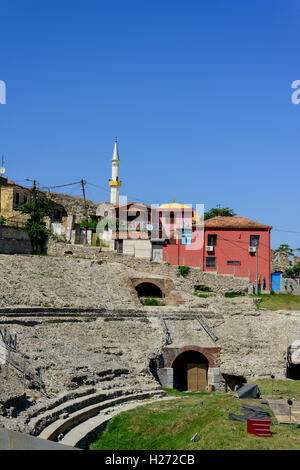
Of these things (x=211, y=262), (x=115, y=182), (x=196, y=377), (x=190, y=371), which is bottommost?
(x=196, y=377)

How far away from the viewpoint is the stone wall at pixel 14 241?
40.8m

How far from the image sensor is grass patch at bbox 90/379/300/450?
577 inches

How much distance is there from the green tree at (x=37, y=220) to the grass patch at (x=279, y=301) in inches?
770

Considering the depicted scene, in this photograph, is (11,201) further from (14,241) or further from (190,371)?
(190,371)

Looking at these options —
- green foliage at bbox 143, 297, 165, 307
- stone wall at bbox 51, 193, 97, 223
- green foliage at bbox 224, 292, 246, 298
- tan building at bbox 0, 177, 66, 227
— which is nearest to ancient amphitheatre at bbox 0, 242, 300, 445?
green foliage at bbox 224, 292, 246, 298

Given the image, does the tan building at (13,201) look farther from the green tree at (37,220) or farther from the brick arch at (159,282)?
the brick arch at (159,282)

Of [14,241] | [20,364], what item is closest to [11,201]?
[14,241]

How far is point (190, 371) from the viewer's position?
1186 inches

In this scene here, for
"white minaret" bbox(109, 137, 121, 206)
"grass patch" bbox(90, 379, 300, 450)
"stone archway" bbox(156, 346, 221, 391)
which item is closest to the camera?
"grass patch" bbox(90, 379, 300, 450)

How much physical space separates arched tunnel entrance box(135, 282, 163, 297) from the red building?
186 inches

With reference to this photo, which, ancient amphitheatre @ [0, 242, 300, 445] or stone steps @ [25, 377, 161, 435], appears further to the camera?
ancient amphitheatre @ [0, 242, 300, 445]

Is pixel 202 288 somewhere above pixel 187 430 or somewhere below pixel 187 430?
above

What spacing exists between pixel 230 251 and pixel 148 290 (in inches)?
359

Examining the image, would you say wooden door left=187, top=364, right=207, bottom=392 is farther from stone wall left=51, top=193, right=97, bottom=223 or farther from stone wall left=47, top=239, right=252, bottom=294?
stone wall left=51, top=193, right=97, bottom=223
